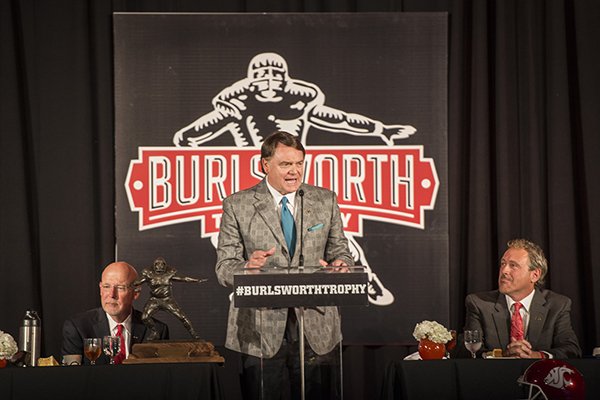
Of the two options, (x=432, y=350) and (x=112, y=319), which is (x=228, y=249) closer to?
(x=112, y=319)

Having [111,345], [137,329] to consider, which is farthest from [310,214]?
[111,345]

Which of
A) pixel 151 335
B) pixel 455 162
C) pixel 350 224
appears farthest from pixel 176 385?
pixel 455 162

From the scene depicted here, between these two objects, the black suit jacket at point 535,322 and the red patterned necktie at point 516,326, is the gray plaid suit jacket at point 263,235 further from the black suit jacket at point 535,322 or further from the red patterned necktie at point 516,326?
the red patterned necktie at point 516,326

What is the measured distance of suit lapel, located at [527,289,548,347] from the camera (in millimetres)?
5039

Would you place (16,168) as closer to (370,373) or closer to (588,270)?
(370,373)

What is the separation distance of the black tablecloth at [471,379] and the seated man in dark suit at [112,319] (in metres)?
1.38

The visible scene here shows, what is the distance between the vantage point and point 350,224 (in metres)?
5.85

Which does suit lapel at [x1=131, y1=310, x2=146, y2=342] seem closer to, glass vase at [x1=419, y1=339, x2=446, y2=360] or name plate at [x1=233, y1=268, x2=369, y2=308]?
name plate at [x1=233, y1=268, x2=369, y2=308]

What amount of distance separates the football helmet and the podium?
27.8 inches

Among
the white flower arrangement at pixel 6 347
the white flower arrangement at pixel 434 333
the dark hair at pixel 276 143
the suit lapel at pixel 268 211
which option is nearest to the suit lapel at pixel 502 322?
the white flower arrangement at pixel 434 333

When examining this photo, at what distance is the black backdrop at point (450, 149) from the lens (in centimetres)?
587

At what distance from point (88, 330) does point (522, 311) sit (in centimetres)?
231

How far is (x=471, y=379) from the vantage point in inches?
157

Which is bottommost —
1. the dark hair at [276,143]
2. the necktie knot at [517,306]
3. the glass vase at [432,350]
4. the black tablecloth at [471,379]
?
the black tablecloth at [471,379]
